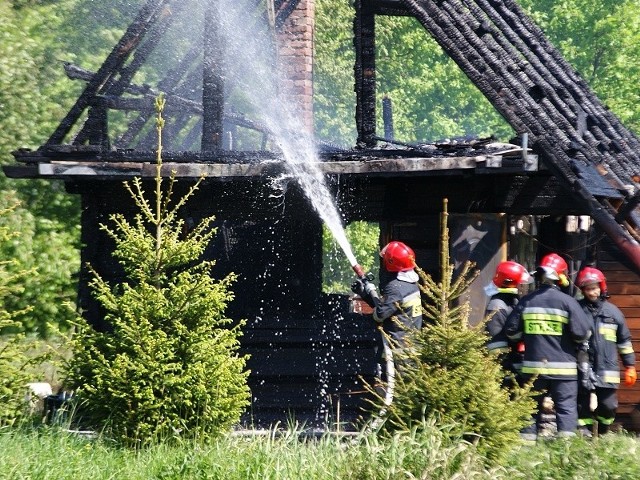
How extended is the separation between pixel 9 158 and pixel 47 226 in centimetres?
118

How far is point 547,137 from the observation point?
11.3m

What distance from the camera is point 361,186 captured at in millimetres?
12148

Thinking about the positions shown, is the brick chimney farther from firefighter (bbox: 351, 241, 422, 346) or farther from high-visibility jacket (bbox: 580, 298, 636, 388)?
high-visibility jacket (bbox: 580, 298, 636, 388)

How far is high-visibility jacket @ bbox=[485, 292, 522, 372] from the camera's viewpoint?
10992mm

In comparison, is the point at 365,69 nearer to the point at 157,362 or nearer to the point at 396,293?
the point at 396,293

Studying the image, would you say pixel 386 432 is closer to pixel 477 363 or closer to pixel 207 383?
pixel 477 363

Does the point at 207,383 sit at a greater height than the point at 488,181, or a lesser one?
lesser

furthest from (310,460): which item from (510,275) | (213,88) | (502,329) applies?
(213,88)

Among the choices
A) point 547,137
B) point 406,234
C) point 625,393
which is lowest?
point 625,393

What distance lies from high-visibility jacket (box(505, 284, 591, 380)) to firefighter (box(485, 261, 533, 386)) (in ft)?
1.15

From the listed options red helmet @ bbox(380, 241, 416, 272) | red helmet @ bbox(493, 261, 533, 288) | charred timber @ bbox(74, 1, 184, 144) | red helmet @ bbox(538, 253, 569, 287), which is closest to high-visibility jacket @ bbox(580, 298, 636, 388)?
red helmet @ bbox(538, 253, 569, 287)

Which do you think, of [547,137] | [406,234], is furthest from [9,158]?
[547,137]

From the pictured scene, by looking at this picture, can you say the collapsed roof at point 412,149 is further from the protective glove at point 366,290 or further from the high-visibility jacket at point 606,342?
the protective glove at point 366,290

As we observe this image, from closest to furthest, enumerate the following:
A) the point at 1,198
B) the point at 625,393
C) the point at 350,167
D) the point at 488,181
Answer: the point at 350,167, the point at 488,181, the point at 625,393, the point at 1,198
